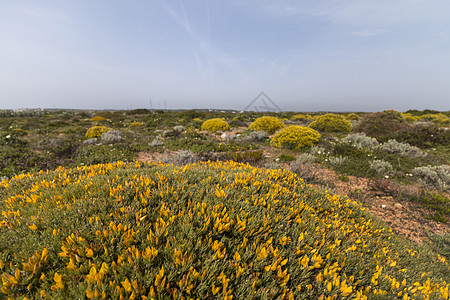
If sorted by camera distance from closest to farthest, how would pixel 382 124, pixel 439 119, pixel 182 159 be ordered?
pixel 182 159 → pixel 382 124 → pixel 439 119

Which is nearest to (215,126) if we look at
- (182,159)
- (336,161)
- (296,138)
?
(296,138)

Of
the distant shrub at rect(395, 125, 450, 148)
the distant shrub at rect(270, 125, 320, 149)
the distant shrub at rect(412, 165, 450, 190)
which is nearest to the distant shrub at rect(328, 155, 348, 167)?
the distant shrub at rect(270, 125, 320, 149)

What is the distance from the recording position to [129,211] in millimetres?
2223

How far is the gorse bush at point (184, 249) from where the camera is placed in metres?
1.59

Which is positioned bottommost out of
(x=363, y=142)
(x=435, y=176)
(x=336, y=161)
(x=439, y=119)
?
(x=435, y=176)

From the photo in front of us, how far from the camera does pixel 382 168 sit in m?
7.50

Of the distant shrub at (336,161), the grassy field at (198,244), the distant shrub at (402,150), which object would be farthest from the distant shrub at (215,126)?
the grassy field at (198,244)

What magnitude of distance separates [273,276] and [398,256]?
2679mm

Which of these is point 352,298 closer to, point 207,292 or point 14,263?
point 207,292

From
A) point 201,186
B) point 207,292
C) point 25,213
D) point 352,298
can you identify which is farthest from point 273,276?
point 25,213

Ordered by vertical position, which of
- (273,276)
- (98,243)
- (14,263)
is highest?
(98,243)

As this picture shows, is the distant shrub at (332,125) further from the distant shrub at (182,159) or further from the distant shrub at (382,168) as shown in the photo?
the distant shrub at (182,159)

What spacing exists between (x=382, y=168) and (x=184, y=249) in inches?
350

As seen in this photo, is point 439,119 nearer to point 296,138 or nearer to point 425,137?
point 425,137
